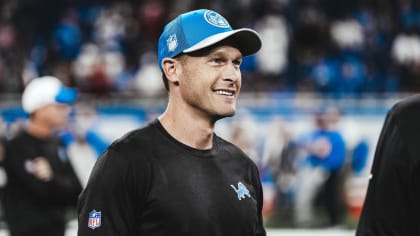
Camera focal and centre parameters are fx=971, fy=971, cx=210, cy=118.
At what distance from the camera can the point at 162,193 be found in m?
3.54

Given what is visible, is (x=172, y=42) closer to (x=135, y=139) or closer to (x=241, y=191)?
(x=135, y=139)

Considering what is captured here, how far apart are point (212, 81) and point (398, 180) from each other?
79cm

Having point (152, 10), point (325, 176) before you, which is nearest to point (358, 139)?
point (325, 176)

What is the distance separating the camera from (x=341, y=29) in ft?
64.5

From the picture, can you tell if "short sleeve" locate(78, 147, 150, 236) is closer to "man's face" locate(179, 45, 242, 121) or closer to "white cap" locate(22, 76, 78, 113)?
"man's face" locate(179, 45, 242, 121)

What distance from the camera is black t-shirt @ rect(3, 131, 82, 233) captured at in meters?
5.88

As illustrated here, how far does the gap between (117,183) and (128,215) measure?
123mm

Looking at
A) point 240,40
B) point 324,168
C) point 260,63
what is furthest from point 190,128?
point 260,63

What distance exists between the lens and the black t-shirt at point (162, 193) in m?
3.47

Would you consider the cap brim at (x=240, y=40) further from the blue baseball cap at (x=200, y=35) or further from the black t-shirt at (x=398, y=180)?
the black t-shirt at (x=398, y=180)

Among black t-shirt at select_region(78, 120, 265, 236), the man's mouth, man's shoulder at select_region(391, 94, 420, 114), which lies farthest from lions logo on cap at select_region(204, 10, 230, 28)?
man's shoulder at select_region(391, 94, 420, 114)

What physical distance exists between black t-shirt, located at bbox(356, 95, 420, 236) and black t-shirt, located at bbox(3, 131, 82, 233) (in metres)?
2.67

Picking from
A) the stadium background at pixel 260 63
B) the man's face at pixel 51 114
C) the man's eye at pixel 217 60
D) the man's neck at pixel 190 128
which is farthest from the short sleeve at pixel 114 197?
the stadium background at pixel 260 63

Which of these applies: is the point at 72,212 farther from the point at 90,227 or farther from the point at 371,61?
the point at 90,227
